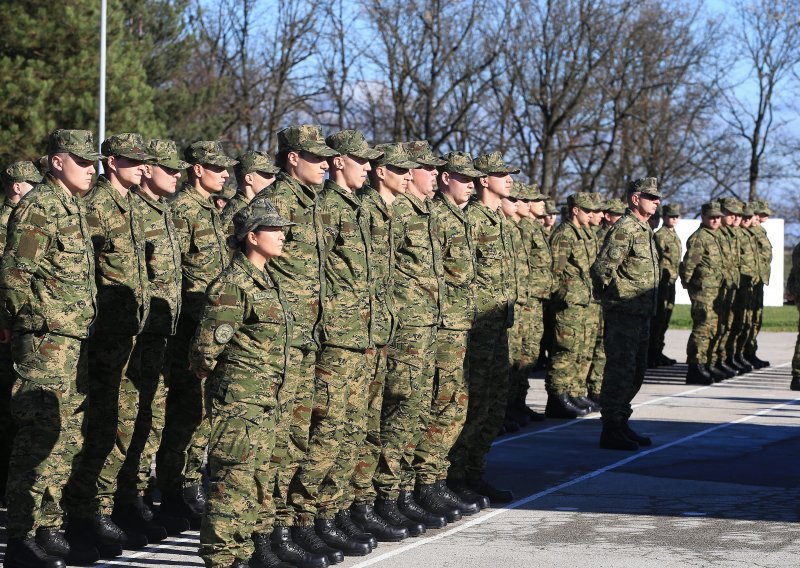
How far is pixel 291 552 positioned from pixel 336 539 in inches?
19.0

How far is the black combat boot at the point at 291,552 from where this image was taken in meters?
7.55

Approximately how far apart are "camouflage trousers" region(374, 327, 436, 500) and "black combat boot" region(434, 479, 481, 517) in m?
0.54

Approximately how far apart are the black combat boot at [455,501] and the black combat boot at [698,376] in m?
9.77

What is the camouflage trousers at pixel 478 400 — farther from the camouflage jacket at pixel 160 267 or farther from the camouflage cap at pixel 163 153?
the camouflage cap at pixel 163 153

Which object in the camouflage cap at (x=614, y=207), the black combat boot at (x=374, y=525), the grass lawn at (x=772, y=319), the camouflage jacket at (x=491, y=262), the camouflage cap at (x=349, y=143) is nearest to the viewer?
the camouflage cap at (x=349, y=143)

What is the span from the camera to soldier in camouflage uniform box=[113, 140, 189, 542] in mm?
8555

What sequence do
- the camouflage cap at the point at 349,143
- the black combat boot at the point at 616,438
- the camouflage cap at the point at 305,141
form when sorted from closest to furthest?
the camouflage cap at the point at 305,141, the camouflage cap at the point at 349,143, the black combat boot at the point at 616,438

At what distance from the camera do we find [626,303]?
1226 cm

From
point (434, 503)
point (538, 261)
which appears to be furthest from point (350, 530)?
point (538, 261)

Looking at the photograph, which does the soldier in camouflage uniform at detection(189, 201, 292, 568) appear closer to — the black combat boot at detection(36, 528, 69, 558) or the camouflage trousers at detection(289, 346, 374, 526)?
the camouflage trousers at detection(289, 346, 374, 526)

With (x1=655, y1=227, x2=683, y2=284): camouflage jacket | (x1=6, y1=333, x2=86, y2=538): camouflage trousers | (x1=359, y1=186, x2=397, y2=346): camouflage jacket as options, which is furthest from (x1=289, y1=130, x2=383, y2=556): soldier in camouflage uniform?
(x1=655, y1=227, x2=683, y2=284): camouflage jacket

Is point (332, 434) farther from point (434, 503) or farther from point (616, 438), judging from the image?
point (616, 438)

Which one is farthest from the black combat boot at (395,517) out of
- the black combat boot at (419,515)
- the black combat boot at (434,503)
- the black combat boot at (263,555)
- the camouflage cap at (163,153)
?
the camouflage cap at (163,153)

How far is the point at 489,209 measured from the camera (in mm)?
10383
